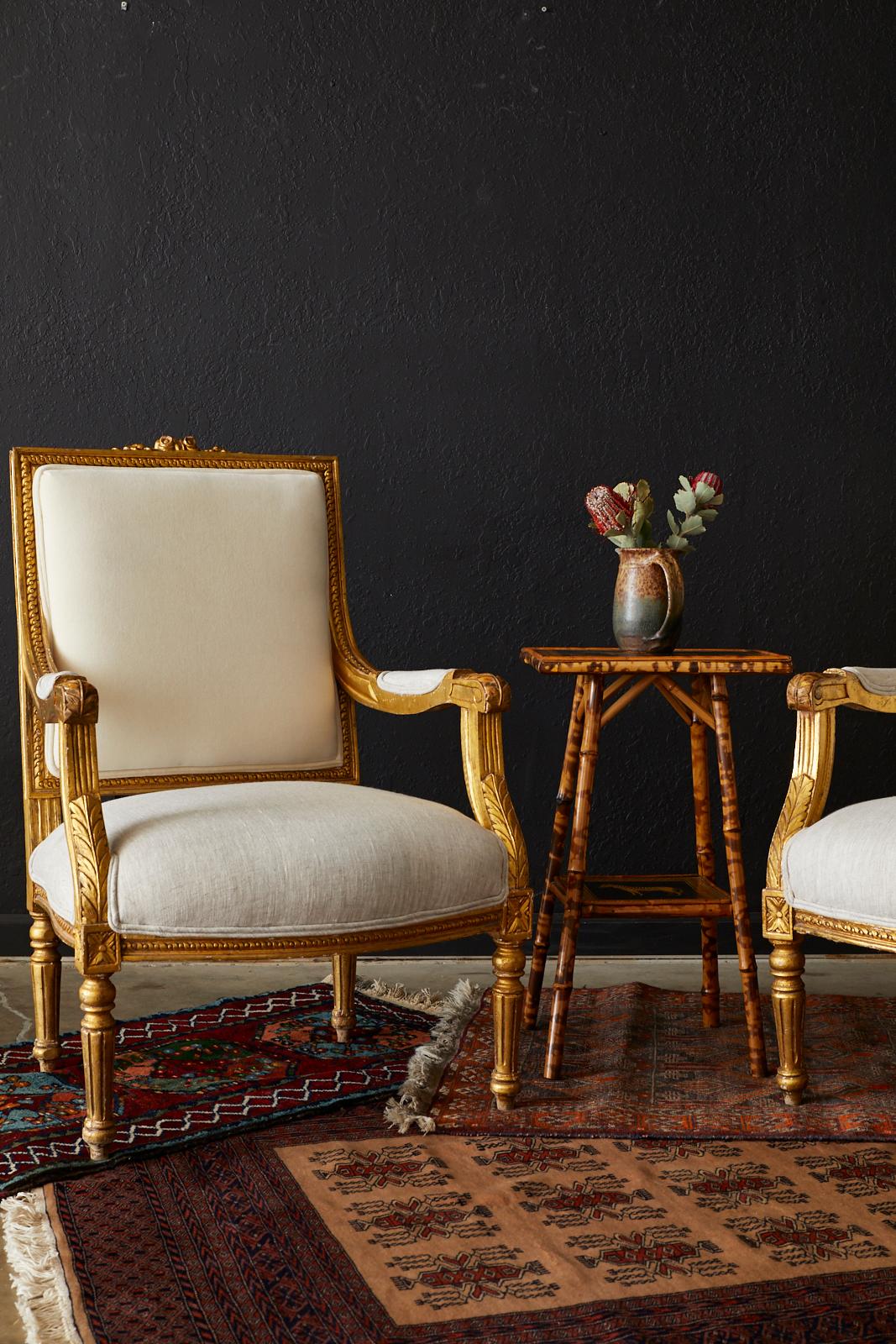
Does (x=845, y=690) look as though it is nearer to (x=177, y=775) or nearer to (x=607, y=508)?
(x=607, y=508)

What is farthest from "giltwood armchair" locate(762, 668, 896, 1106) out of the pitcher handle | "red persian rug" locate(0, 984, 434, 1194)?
"red persian rug" locate(0, 984, 434, 1194)

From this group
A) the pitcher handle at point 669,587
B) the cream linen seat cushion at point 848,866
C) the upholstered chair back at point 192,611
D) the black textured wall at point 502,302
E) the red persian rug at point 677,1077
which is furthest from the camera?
the black textured wall at point 502,302

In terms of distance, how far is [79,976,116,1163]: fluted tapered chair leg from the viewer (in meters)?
1.95

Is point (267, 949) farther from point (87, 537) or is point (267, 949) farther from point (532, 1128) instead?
point (87, 537)

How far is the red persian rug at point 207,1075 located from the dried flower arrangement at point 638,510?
104 cm

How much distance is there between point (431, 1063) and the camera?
2.44m

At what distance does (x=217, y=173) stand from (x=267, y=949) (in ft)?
6.74

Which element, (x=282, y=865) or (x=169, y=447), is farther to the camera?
(x=169, y=447)

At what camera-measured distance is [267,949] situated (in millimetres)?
1964

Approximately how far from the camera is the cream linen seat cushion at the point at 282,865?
192cm

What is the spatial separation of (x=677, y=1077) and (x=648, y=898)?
1.04ft

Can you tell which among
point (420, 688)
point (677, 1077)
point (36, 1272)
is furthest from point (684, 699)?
point (36, 1272)

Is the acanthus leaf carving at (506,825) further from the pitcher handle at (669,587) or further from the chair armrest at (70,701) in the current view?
the chair armrest at (70,701)

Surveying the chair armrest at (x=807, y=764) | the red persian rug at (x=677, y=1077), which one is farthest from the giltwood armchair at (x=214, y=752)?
the chair armrest at (x=807, y=764)
